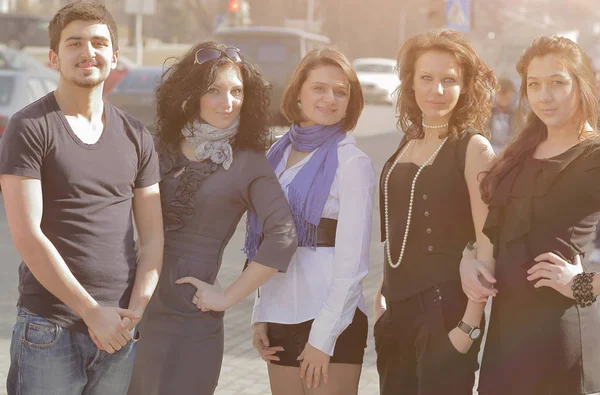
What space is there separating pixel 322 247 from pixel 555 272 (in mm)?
957

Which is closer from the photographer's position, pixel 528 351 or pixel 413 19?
pixel 528 351

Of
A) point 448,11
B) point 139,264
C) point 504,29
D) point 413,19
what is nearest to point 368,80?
point 448,11

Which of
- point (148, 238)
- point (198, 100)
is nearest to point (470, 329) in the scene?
point (148, 238)

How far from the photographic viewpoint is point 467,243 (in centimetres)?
367

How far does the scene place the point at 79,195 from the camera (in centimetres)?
318

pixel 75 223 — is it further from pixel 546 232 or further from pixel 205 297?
pixel 546 232

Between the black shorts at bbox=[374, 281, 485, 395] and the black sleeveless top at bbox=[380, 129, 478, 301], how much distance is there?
5cm

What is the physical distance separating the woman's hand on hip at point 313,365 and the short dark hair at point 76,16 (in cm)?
133

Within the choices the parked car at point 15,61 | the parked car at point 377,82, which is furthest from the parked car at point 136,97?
the parked car at point 377,82

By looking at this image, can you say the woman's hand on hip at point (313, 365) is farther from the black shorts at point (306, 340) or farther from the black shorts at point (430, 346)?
the black shorts at point (430, 346)

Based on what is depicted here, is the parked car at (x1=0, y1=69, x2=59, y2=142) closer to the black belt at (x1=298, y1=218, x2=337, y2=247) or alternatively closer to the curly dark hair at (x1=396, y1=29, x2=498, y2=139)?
the black belt at (x1=298, y1=218, x2=337, y2=247)

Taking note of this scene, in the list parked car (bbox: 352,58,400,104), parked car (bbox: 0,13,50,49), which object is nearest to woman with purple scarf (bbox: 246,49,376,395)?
→ parked car (bbox: 352,58,400,104)

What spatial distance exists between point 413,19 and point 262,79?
67.4m

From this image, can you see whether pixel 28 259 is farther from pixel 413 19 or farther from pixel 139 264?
pixel 413 19
